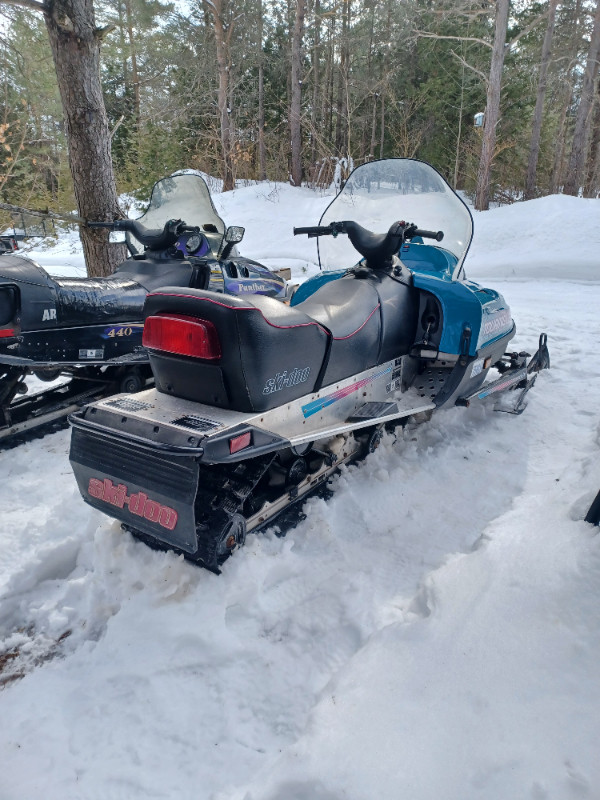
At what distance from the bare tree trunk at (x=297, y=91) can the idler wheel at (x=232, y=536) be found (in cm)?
1523

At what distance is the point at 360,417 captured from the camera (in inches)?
99.7

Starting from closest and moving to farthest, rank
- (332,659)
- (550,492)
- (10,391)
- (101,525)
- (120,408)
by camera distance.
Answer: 1. (332,659)
2. (120,408)
3. (101,525)
4. (550,492)
5. (10,391)

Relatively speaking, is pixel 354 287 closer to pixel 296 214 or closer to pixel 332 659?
pixel 332 659

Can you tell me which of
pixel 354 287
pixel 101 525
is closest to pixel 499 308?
pixel 354 287

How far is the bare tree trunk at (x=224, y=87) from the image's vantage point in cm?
1446

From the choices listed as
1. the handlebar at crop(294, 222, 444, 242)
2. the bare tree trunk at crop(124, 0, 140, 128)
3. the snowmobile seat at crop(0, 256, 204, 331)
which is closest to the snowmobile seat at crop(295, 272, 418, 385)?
the handlebar at crop(294, 222, 444, 242)

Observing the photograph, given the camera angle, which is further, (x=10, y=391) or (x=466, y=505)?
(x=10, y=391)

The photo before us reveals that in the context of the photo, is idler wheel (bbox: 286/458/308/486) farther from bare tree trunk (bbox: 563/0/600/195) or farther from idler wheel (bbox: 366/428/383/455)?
bare tree trunk (bbox: 563/0/600/195)

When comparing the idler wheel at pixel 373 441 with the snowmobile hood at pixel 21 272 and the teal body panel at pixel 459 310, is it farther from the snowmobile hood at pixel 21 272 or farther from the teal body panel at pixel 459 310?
the snowmobile hood at pixel 21 272

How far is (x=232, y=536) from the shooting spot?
2.00 metres

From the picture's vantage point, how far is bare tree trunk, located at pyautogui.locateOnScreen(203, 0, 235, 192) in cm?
1446

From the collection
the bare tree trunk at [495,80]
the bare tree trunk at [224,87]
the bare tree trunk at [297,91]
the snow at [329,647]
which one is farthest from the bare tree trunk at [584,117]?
the snow at [329,647]

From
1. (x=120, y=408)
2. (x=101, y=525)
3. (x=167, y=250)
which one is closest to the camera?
(x=120, y=408)

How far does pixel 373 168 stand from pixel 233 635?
9.70 feet
